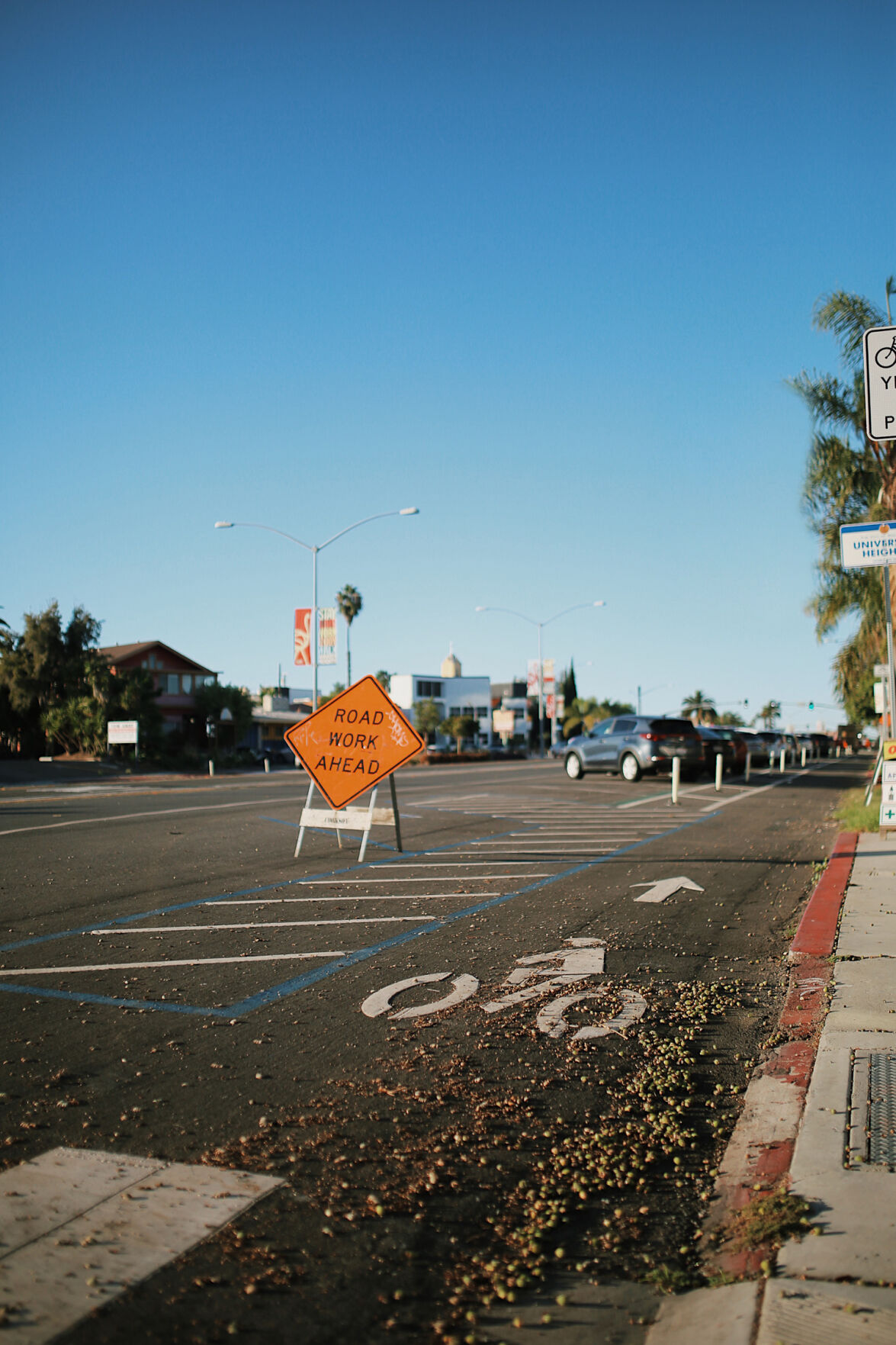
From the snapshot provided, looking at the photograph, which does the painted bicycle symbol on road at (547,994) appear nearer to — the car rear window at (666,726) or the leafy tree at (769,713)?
the car rear window at (666,726)

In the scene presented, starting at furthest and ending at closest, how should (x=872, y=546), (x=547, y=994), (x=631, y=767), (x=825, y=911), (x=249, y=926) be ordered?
1. (x=631, y=767)
2. (x=872, y=546)
3. (x=825, y=911)
4. (x=249, y=926)
5. (x=547, y=994)

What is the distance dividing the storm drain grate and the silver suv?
891 inches

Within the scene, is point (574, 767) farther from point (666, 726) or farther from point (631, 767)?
point (666, 726)

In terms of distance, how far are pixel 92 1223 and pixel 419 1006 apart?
280 centimetres

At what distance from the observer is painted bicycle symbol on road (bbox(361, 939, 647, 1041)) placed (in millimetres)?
5559

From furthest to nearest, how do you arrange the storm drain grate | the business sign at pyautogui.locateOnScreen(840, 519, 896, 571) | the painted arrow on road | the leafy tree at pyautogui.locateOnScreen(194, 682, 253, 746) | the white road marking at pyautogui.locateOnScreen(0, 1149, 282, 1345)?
1. the leafy tree at pyautogui.locateOnScreen(194, 682, 253, 746)
2. the business sign at pyautogui.locateOnScreen(840, 519, 896, 571)
3. the painted arrow on road
4. the storm drain grate
5. the white road marking at pyautogui.locateOnScreen(0, 1149, 282, 1345)

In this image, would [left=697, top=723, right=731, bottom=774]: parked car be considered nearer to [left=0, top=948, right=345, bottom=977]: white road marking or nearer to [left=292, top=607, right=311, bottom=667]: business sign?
[left=292, top=607, right=311, bottom=667]: business sign

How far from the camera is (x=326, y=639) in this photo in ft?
119

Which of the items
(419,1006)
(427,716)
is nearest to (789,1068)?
(419,1006)

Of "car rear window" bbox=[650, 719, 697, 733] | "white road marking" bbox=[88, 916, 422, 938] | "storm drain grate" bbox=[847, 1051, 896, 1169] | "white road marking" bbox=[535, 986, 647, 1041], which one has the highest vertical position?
"car rear window" bbox=[650, 719, 697, 733]

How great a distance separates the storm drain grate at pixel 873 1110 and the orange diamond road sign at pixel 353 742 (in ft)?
25.9

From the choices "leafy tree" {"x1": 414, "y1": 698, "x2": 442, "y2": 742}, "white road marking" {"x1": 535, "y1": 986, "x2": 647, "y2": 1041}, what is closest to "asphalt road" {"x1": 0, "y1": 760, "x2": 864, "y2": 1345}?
"white road marking" {"x1": 535, "y1": 986, "x2": 647, "y2": 1041}

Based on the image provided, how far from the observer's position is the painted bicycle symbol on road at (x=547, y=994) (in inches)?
219

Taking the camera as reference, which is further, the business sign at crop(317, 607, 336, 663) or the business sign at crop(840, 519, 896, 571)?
the business sign at crop(317, 607, 336, 663)
